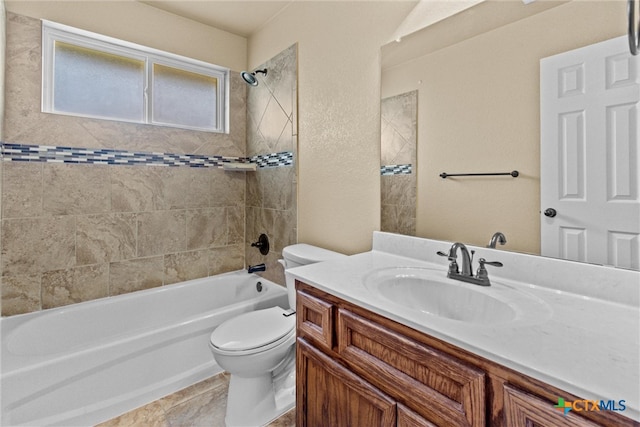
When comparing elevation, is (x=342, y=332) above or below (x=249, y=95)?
below

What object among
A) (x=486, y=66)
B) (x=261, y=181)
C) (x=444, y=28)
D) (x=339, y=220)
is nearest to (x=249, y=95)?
(x=261, y=181)

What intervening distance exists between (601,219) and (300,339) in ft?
3.52

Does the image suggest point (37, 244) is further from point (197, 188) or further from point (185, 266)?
point (197, 188)

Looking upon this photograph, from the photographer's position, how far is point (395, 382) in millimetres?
804

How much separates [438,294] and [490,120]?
0.69m

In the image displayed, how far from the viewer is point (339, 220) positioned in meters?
1.85

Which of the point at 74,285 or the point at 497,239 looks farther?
the point at 74,285

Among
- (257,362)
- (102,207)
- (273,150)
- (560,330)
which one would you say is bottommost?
(257,362)

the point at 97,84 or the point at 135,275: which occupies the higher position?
the point at 97,84

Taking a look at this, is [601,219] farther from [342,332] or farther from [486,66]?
[342,332]

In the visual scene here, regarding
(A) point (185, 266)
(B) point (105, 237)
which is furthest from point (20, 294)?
(A) point (185, 266)

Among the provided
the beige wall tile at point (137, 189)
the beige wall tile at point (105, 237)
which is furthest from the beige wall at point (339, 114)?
the beige wall tile at point (105, 237)

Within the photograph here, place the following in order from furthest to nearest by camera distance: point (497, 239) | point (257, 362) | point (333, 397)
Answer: point (257, 362) < point (497, 239) < point (333, 397)

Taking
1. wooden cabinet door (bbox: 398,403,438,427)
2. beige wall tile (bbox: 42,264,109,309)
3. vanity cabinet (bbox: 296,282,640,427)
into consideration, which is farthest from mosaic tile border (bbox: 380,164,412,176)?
beige wall tile (bbox: 42,264,109,309)
